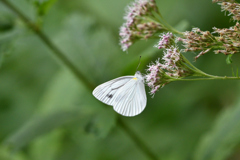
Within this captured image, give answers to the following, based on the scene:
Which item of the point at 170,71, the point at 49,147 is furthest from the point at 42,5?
the point at 49,147

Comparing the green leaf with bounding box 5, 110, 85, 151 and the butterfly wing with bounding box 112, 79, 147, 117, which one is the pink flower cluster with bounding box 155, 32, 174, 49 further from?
the green leaf with bounding box 5, 110, 85, 151

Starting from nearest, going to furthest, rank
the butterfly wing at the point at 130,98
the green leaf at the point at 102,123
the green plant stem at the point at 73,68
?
1. the butterfly wing at the point at 130,98
2. the green leaf at the point at 102,123
3. the green plant stem at the point at 73,68

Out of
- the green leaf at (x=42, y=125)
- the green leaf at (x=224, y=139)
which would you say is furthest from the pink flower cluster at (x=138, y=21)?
the green leaf at (x=224, y=139)

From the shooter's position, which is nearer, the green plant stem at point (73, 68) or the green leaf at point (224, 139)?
the green leaf at point (224, 139)

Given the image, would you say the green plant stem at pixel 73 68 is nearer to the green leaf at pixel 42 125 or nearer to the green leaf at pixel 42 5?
the green leaf at pixel 42 5

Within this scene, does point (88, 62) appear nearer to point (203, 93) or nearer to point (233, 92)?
point (203, 93)

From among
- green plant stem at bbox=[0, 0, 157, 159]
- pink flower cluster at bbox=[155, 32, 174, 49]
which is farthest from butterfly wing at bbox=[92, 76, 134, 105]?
green plant stem at bbox=[0, 0, 157, 159]

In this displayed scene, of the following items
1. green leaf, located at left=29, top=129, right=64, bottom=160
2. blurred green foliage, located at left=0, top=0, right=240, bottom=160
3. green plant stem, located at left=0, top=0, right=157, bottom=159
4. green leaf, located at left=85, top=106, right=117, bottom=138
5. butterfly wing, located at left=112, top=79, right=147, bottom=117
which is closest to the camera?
butterfly wing, located at left=112, top=79, right=147, bottom=117

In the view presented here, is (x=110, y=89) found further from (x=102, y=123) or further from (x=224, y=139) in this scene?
(x=224, y=139)
